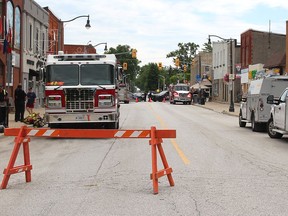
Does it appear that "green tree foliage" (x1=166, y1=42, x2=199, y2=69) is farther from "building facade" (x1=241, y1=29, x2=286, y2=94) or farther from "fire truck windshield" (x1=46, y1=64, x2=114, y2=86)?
"fire truck windshield" (x1=46, y1=64, x2=114, y2=86)

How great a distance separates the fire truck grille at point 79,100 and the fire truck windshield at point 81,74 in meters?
0.36

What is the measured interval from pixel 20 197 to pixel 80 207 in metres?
1.26

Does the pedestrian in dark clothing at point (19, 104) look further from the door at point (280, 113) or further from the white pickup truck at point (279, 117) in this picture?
the door at point (280, 113)

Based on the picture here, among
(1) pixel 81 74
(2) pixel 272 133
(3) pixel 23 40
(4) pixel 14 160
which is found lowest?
(2) pixel 272 133

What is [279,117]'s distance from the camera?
1650 cm

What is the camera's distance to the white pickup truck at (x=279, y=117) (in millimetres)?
15828

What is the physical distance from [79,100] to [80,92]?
0.28m

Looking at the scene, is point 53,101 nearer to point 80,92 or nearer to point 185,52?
point 80,92

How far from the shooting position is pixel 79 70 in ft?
57.1

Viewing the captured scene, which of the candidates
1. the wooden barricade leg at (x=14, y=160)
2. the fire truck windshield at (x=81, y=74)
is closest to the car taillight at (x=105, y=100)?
the fire truck windshield at (x=81, y=74)

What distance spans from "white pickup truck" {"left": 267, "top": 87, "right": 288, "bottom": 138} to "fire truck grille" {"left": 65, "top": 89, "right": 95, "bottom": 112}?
6207 mm

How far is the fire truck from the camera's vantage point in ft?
56.0

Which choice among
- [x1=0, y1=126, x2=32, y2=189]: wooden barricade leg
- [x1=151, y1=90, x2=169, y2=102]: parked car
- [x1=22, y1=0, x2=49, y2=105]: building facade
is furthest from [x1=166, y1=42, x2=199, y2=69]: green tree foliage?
[x1=0, y1=126, x2=32, y2=189]: wooden barricade leg

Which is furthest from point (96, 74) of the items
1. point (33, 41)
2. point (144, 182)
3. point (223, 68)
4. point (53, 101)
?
point (223, 68)
